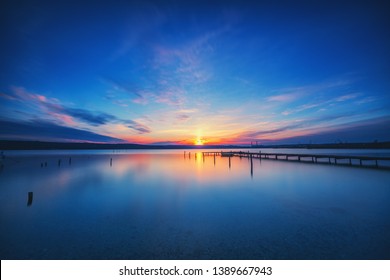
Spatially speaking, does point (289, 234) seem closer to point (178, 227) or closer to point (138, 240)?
point (178, 227)

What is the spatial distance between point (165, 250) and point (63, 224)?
6538 mm

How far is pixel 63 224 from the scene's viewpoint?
957 centimetres

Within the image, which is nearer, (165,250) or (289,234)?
(165,250)

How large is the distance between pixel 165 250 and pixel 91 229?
4511 mm

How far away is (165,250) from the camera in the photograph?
6855mm

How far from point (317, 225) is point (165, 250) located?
770 centimetres

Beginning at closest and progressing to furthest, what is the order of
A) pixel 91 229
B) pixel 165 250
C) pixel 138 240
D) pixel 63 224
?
pixel 165 250, pixel 138 240, pixel 91 229, pixel 63 224

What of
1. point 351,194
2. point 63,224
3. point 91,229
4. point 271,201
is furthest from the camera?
point 351,194
